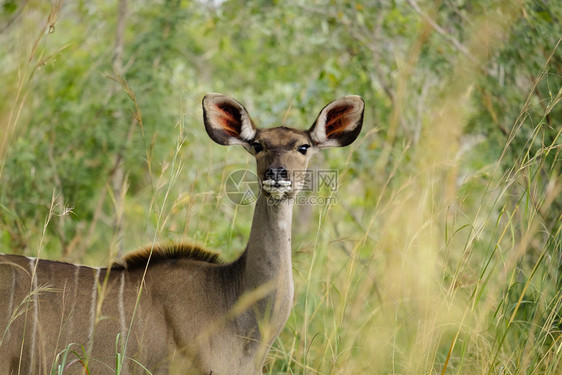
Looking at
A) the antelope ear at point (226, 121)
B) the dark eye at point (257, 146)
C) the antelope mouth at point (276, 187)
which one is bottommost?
the antelope mouth at point (276, 187)

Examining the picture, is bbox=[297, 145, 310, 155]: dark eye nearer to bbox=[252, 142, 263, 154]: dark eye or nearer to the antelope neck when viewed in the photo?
bbox=[252, 142, 263, 154]: dark eye

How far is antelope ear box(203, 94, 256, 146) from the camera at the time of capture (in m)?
3.32

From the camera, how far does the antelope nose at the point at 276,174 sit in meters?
2.94

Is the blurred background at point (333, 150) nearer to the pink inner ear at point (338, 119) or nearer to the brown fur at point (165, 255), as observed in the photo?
the brown fur at point (165, 255)

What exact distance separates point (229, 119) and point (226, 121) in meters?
0.02

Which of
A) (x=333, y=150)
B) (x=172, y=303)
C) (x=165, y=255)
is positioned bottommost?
(x=172, y=303)

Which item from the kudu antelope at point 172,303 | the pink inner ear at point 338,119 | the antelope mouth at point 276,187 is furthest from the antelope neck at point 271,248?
the pink inner ear at point 338,119

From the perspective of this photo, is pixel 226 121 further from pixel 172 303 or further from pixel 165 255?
pixel 172 303

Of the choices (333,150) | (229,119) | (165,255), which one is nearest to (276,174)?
(229,119)

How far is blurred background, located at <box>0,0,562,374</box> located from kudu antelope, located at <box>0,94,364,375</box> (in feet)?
1.08

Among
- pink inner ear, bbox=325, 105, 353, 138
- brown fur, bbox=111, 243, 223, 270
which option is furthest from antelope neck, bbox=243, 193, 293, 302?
pink inner ear, bbox=325, 105, 353, 138

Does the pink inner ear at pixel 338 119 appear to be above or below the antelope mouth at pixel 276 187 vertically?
above

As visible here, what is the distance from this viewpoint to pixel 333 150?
273 inches

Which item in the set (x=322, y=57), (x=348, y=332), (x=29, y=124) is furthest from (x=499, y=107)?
(x=29, y=124)
